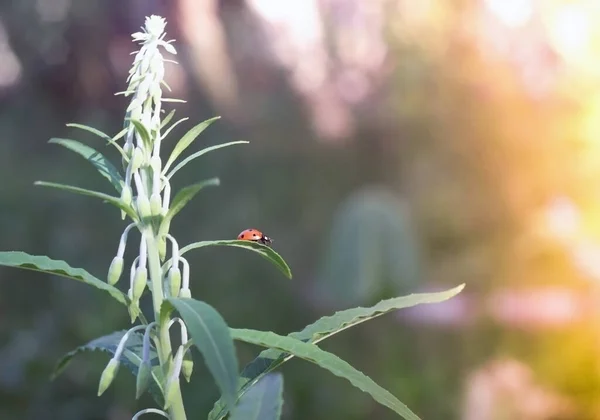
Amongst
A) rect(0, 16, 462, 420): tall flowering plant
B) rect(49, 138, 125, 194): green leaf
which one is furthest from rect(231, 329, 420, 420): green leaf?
rect(49, 138, 125, 194): green leaf

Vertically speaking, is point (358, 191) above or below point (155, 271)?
above

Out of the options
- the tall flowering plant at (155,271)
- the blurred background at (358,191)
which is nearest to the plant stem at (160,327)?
the tall flowering plant at (155,271)

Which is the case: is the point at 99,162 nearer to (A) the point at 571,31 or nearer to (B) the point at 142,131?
(B) the point at 142,131

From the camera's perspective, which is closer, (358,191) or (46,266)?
(46,266)

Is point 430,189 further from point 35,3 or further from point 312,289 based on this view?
point 35,3

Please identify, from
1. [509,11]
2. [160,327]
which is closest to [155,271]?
[160,327]

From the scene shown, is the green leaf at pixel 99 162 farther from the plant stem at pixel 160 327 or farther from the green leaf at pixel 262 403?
the green leaf at pixel 262 403

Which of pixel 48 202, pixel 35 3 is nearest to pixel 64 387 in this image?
pixel 48 202
